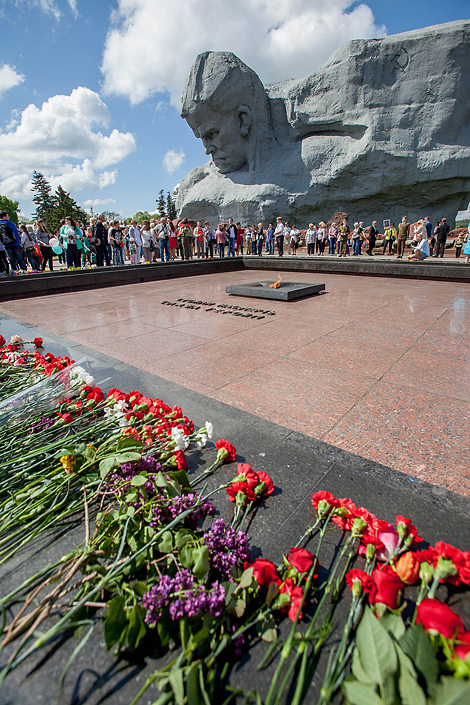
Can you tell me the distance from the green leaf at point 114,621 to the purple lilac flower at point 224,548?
31 cm

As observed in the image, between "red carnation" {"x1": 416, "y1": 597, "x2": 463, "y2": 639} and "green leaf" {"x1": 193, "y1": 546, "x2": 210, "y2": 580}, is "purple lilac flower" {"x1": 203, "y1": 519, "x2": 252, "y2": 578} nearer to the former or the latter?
"green leaf" {"x1": 193, "y1": 546, "x2": 210, "y2": 580}

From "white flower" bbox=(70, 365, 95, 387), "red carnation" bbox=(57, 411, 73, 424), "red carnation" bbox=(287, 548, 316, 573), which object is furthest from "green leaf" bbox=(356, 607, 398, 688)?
"white flower" bbox=(70, 365, 95, 387)

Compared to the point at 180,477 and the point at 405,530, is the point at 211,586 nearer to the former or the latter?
the point at 180,477

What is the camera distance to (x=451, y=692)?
28.5 inches

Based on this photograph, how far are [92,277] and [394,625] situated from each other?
33.8ft

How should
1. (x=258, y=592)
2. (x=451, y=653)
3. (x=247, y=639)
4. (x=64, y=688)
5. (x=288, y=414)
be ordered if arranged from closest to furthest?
(x=451, y=653) < (x=64, y=688) < (x=247, y=639) < (x=258, y=592) < (x=288, y=414)

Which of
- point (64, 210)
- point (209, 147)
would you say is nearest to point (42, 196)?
point (64, 210)

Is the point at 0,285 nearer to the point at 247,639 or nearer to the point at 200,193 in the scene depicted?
the point at 247,639

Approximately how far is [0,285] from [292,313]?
255 inches

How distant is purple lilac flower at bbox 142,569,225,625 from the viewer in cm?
97

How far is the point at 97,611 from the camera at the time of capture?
113 centimetres

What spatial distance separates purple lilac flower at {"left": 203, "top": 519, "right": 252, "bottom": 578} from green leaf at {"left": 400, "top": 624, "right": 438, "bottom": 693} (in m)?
0.50

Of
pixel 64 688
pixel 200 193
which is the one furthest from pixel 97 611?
pixel 200 193

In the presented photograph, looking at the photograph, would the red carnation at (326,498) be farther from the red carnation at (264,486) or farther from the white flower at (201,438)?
the white flower at (201,438)
